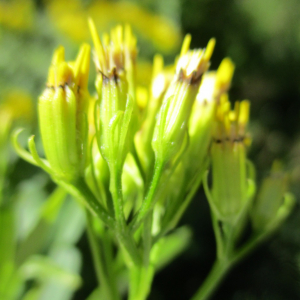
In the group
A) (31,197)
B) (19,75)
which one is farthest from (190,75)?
(19,75)

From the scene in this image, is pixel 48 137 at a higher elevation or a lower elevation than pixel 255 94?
higher

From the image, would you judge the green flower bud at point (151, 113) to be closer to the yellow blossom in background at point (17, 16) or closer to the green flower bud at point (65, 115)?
the green flower bud at point (65, 115)


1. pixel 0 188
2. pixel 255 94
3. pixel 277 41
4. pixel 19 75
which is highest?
pixel 19 75

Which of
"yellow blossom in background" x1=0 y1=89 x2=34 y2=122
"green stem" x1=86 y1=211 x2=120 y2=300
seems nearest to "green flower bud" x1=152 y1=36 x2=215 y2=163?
"green stem" x1=86 y1=211 x2=120 y2=300

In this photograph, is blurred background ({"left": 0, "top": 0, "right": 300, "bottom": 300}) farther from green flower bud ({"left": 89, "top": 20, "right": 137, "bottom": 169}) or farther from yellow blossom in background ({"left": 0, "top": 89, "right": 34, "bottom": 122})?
green flower bud ({"left": 89, "top": 20, "right": 137, "bottom": 169})

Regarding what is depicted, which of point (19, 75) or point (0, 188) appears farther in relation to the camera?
point (19, 75)

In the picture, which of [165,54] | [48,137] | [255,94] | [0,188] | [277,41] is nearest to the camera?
[48,137]

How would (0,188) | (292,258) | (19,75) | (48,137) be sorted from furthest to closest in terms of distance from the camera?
(19,75)
(292,258)
(0,188)
(48,137)

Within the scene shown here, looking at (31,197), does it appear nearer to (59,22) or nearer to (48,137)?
(48,137)
